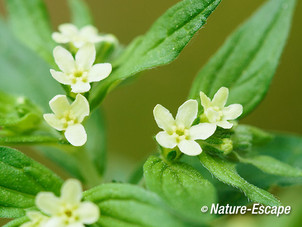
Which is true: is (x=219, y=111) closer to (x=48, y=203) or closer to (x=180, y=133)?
(x=180, y=133)

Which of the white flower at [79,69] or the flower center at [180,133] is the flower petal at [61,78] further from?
the flower center at [180,133]

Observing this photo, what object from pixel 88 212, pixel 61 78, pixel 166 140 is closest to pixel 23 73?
pixel 61 78

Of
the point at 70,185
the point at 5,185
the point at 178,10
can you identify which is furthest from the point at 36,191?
the point at 178,10

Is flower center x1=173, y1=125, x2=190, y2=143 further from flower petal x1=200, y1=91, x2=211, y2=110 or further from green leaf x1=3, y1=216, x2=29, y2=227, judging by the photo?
green leaf x1=3, y1=216, x2=29, y2=227

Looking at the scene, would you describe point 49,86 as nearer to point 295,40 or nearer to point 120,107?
point 120,107

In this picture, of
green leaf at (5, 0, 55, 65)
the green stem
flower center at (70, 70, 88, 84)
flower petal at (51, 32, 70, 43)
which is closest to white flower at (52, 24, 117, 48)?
flower petal at (51, 32, 70, 43)

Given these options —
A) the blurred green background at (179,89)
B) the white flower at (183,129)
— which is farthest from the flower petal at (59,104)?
the blurred green background at (179,89)
